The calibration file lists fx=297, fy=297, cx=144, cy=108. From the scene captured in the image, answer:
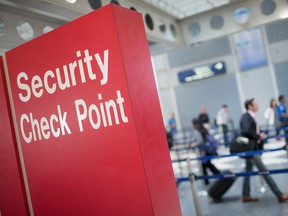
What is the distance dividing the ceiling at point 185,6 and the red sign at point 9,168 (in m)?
3.61

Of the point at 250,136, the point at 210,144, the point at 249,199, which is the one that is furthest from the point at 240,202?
the point at 210,144

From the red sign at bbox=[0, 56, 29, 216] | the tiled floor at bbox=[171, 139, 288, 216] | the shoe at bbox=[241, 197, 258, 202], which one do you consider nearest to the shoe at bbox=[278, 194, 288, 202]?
the tiled floor at bbox=[171, 139, 288, 216]

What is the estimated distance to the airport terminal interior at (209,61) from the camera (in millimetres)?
4278

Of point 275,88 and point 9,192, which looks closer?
point 9,192

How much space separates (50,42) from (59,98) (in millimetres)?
467

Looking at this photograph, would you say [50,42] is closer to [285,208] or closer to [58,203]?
[58,203]

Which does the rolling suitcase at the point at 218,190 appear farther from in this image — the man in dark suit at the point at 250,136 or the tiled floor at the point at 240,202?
the man in dark suit at the point at 250,136

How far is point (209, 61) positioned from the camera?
1495 centimetres

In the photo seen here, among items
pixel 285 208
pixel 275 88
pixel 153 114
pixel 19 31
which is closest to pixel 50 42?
pixel 153 114

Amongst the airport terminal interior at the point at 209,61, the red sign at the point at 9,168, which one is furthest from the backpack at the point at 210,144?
the red sign at the point at 9,168

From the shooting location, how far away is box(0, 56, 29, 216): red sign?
276 centimetres

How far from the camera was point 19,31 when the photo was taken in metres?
4.16

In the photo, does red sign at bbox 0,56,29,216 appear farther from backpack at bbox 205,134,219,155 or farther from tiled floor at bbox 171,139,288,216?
backpack at bbox 205,134,219,155

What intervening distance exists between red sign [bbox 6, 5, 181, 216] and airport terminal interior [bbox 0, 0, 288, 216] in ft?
4.54
